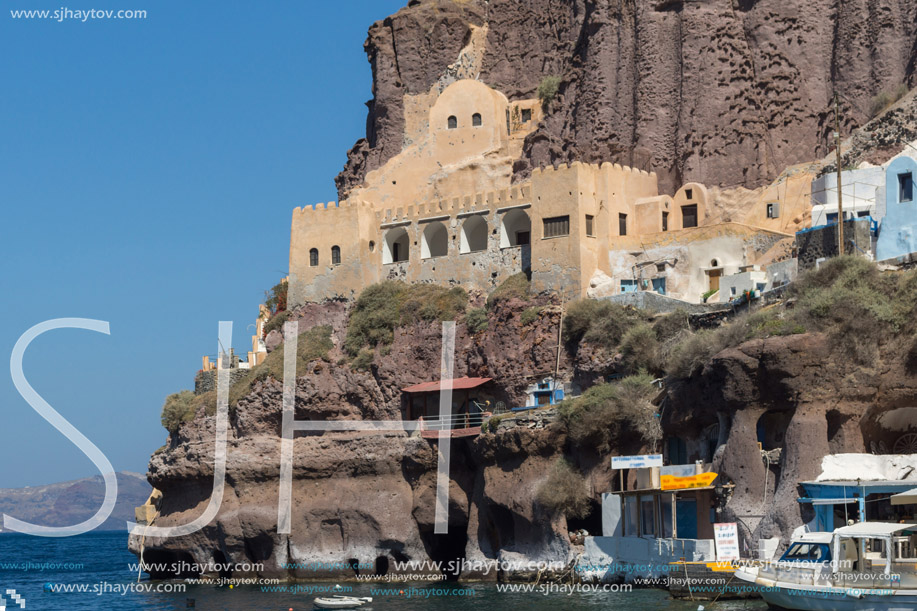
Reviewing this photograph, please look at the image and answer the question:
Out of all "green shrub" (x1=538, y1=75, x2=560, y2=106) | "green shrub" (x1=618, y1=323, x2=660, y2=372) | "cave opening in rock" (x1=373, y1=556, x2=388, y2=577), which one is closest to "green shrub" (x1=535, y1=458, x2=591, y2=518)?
"green shrub" (x1=618, y1=323, x2=660, y2=372)

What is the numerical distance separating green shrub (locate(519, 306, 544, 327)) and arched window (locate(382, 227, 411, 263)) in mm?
10567

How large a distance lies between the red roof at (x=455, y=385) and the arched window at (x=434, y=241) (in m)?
8.40

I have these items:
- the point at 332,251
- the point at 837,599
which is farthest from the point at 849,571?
the point at 332,251

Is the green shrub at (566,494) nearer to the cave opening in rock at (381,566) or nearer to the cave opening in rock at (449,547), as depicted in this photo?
the cave opening in rock at (449,547)

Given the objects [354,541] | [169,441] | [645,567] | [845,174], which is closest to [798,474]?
[645,567]

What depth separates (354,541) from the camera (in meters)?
59.5

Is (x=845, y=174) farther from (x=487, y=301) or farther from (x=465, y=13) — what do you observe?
(x=465, y=13)

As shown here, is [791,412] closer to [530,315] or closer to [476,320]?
[530,315]

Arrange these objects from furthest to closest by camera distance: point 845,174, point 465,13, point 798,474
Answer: point 465,13 → point 845,174 → point 798,474

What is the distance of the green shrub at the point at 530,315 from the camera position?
60.1 m

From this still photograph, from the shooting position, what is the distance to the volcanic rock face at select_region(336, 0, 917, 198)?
6366cm

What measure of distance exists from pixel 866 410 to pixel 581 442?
11.8 m

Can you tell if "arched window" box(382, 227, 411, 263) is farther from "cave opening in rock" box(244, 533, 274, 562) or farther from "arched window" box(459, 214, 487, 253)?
"cave opening in rock" box(244, 533, 274, 562)

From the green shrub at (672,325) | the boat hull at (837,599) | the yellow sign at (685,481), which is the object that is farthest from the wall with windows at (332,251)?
the boat hull at (837,599)
